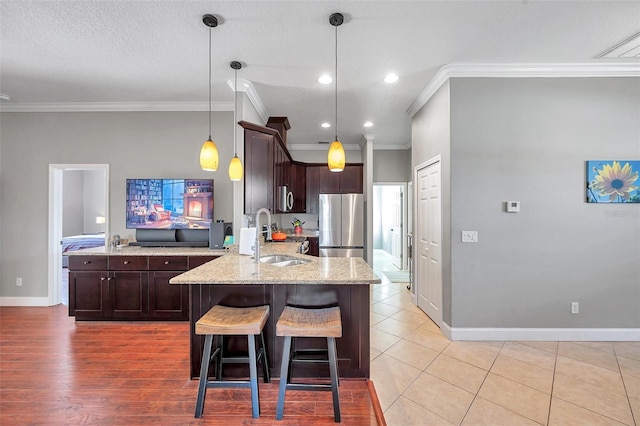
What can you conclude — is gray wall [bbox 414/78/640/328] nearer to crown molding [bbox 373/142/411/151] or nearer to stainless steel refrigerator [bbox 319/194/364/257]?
stainless steel refrigerator [bbox 319/194/364/257]

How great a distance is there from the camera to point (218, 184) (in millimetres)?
3881

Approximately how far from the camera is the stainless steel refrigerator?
5281 mm

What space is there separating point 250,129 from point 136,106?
189 centimetres

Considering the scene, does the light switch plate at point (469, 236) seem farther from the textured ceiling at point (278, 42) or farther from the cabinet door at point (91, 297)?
the cabinet door at point (91, 297)

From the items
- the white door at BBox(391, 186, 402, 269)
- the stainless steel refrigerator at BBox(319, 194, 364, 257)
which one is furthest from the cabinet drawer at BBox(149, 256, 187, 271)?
the white door at BBox(391, 186, 402, 269)

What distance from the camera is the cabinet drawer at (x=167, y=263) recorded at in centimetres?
331

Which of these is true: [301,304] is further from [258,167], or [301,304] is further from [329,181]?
[329,181]

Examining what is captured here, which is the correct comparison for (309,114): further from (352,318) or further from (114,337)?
(114,337)

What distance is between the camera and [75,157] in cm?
392

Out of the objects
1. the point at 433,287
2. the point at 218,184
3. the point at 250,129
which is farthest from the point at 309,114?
the point at 433,287

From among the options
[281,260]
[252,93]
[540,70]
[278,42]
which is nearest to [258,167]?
[252,93]

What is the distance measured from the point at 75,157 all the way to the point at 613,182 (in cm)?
652

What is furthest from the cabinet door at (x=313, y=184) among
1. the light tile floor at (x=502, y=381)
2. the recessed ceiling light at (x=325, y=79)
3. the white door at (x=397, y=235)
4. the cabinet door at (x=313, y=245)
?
the light tile floor at (x=502, y=381)

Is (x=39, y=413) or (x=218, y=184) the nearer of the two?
(x=39, y=413)
